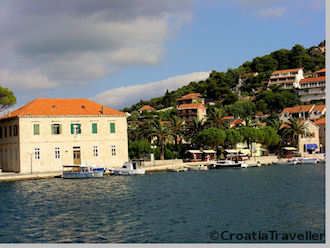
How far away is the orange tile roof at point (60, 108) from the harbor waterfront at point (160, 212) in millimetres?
13670

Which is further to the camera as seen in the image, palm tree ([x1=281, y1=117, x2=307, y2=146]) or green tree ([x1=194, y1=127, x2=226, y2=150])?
palm tree ([x1=281, y1=117, x2=307, y2=146])

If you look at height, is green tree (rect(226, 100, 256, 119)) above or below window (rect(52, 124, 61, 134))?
above

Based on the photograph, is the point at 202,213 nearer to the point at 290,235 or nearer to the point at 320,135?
the point at 290,235

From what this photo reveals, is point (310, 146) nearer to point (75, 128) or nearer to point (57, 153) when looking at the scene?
point (75, 128)

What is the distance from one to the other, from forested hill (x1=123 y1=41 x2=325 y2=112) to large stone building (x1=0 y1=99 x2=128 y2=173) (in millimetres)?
49629

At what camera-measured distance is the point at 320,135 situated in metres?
78.1

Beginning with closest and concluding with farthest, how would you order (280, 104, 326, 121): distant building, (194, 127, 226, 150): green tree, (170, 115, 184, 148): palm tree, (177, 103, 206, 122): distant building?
(170, 115, 184, 148): palm tree < (194, 127, 226, 150): green tree < (280, 104, 326, 121): distant building < (177, 103, 206, 122): distant building

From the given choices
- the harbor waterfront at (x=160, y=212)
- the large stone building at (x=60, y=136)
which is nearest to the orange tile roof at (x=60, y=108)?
the large stone building at (x=60, y=136)

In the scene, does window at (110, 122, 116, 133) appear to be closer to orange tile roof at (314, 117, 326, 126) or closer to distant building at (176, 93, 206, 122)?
orange tile roof at (314, 117, 326, 126)

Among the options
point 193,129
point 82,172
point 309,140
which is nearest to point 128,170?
point 82,172

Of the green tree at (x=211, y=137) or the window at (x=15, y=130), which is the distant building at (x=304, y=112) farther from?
the window at (x=15, y=130)

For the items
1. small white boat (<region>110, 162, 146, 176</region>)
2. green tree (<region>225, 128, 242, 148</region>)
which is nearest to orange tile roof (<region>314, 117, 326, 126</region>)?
green tree (<region>225, 128, 242, 148</region>)

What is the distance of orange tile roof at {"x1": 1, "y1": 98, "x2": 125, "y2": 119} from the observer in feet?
162

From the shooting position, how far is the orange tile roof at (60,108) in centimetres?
4937
